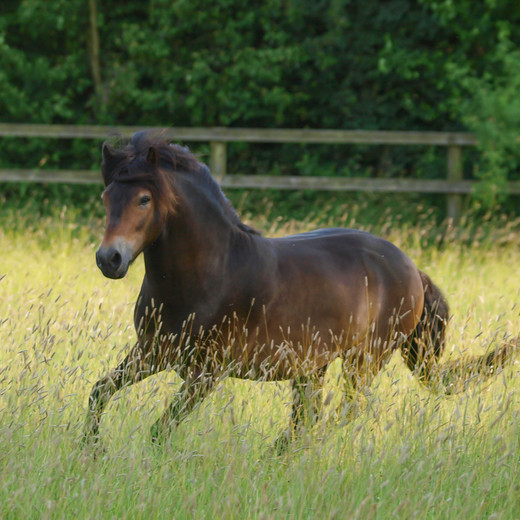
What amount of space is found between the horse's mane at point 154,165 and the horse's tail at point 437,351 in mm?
1298

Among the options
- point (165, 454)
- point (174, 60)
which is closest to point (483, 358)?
point (165, 454)

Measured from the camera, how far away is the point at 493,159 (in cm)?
983

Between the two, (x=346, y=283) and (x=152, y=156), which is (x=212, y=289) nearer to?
(x=152, y=156)

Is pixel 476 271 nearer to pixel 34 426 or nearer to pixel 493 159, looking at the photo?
pixel 493 159

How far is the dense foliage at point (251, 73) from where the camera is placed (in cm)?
1298

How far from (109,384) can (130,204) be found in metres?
0.79

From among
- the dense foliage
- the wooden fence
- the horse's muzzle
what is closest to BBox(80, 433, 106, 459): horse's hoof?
the horse's muzzle

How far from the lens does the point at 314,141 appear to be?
35.8 ft

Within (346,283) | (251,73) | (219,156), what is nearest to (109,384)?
(346,283)

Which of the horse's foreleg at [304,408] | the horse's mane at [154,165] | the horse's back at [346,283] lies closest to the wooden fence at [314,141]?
the horse's back at [346,283]

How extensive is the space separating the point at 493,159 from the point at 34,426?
761 cm

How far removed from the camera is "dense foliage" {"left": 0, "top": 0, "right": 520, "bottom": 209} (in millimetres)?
12984

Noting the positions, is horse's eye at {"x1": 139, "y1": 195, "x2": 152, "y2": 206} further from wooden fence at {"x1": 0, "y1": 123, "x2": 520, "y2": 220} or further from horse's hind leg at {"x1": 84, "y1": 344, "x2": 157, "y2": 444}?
wooden fence at {"x1": 0, "y1": 123, "x2": 520, "y2": 220}

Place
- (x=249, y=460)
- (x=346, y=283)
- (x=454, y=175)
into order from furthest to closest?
(x=454, y=175) → (x=346, y=283) → (x=249, y=460)
